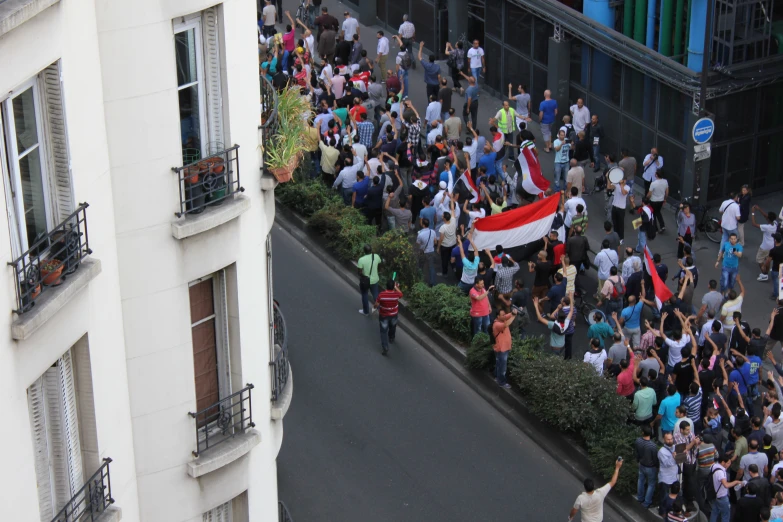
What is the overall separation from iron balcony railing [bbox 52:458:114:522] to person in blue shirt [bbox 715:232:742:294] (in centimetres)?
1740

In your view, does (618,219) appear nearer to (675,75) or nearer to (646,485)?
(675,75)

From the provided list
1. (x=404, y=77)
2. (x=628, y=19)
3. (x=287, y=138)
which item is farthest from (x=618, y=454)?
(x=404, y=77)

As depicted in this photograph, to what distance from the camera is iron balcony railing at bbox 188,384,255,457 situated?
14.5m

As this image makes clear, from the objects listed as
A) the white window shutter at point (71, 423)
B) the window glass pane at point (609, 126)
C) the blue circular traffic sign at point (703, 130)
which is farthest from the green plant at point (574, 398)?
the white window shutter at point (71, 423)

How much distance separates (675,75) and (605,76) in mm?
3265

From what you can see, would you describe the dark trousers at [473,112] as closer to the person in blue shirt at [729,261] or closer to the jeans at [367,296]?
the jeans at [367,296]

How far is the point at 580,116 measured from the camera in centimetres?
3359

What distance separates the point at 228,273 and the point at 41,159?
3251 mm

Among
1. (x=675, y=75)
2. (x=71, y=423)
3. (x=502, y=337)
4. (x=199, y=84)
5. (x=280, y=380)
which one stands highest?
(x=199, y=84)

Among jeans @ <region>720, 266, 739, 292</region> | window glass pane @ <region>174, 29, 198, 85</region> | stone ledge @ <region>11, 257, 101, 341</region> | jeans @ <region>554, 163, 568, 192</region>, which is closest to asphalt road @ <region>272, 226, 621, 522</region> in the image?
jeans @ <region>720, 266, 739, 292</region>

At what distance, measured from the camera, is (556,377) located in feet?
77.5

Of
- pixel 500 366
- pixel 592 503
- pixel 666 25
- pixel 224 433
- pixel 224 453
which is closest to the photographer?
pixel 224 453

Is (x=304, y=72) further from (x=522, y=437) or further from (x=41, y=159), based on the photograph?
(x=41, y=159)

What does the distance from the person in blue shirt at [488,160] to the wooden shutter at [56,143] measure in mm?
19904
